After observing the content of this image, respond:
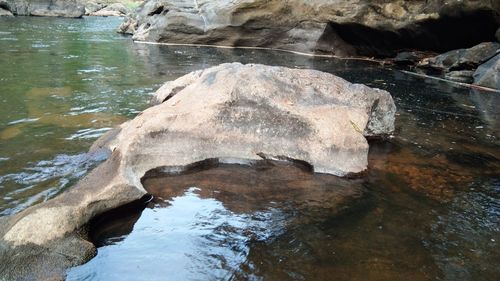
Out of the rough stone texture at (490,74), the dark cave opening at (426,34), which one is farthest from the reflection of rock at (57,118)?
the dark cave opening at (426,34)

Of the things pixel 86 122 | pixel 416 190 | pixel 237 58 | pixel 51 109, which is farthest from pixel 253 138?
pixel 237 58

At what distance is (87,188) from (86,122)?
11.7 ft

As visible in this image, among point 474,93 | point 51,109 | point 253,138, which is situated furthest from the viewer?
point 474,93

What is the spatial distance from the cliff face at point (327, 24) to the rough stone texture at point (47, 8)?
23269 mm

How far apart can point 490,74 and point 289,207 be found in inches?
399

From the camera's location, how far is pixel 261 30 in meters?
20.8

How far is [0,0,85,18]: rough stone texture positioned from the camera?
136ft

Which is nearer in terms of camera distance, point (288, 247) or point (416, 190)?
point (288, 247)

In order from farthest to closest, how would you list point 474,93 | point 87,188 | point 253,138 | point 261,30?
point 261,30 → point 474,93 → point 253,138 → point 87,188

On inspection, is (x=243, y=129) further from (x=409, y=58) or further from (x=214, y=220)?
(x=409, y=58)

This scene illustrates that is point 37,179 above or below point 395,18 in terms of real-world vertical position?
below

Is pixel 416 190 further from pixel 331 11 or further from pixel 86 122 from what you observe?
pixel 331 11

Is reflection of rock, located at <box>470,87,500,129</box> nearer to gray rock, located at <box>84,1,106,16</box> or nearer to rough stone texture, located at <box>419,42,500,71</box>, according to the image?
rough stone texture, located at <box>419,42,500,71</box>

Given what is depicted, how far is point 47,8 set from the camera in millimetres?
44531
